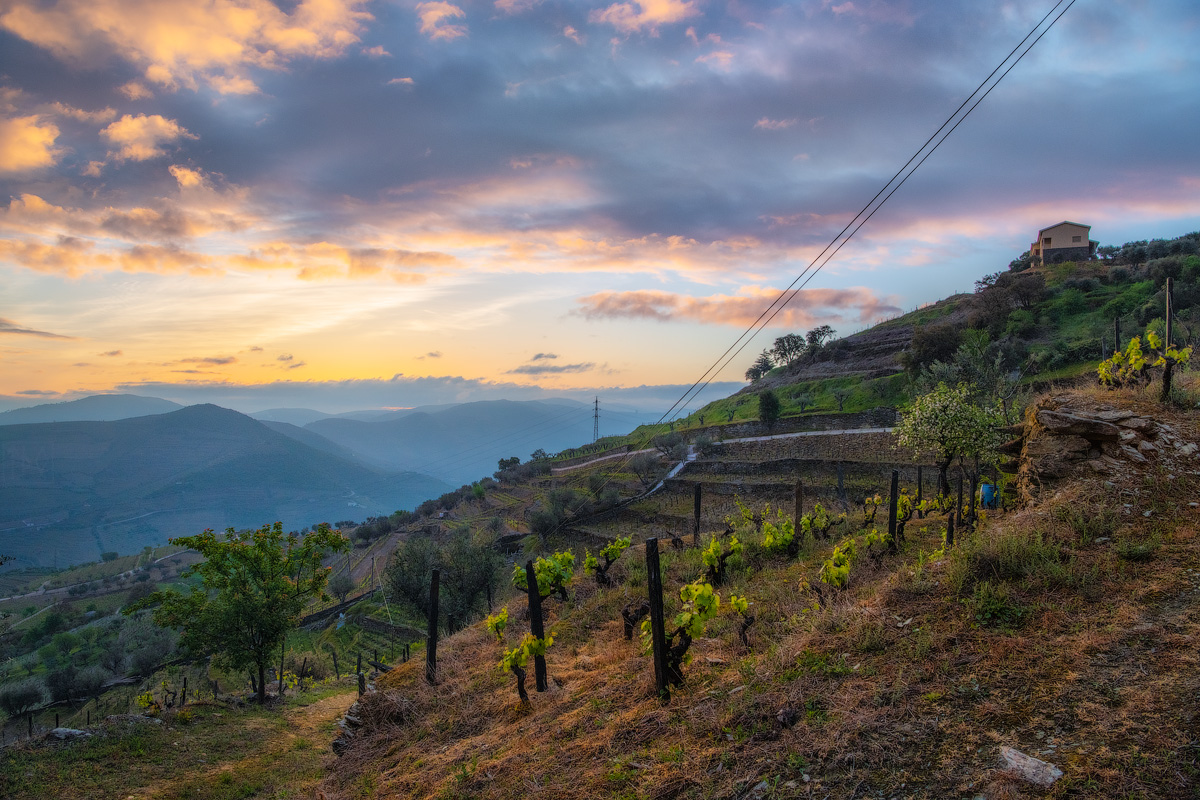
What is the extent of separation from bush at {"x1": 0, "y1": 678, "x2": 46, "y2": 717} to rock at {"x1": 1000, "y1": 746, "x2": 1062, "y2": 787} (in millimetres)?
50896

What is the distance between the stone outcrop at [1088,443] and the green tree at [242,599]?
727 inches

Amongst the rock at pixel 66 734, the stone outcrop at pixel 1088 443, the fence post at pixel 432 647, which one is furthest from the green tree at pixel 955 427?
the rock at pixel 66 734

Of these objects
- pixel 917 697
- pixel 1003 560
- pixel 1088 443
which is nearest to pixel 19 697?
pixel 917 697

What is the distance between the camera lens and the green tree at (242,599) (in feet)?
54.8

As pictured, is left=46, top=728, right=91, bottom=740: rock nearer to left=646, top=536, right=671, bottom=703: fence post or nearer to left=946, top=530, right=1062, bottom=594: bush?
left=646, top=536, right=671, bottom=703: fence post

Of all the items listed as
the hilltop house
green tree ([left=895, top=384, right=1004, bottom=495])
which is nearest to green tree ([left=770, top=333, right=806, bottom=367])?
the hilltop house

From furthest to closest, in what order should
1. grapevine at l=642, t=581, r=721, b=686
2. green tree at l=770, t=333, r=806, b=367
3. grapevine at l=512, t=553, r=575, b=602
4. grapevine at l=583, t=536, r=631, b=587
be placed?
green tree at l=770, t=333, r=806, b=367 → grapevine at l=583, t=536, r=631, b=587 → grapevine at l=512, t=553, r=575, b=602 → grapevine at l=642, t=581, r=721, b=686

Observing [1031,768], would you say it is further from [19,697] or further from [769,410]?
[19,697]

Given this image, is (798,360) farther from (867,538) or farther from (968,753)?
(968,753)

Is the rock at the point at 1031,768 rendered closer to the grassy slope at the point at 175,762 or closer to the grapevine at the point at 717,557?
the grapevine at the point at 717,557

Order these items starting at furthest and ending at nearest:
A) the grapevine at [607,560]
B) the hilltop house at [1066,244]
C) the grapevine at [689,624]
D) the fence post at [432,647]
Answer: the hilltop house at [1066,244] → the grapevine at [607,560] → the fence post at [432,647] → the grapevine at [689,624]

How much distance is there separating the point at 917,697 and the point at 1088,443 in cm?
728

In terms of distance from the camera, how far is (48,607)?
260ft

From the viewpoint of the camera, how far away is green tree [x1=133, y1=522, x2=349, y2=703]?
16703 millimetres
